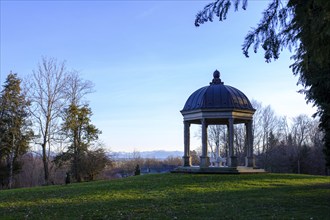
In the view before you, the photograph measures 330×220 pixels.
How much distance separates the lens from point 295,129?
68000 millimetres

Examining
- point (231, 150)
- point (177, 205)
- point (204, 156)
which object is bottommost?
point (177, 205)

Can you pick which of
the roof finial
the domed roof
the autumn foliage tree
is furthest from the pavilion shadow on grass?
the autumn foliage tree

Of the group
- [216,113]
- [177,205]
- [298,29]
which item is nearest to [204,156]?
[216,113]

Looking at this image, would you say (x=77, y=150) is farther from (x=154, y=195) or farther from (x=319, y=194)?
(x=319, y=194)

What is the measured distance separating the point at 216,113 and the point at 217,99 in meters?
0.85

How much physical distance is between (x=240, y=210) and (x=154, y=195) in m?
3.83

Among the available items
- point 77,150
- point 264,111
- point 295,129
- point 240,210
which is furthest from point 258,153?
point 240,210

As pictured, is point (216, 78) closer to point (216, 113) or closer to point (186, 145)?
point (216, 113)

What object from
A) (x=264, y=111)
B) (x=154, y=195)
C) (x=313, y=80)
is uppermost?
(x=264, y=111)

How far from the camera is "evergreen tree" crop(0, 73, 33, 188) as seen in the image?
36.2 m

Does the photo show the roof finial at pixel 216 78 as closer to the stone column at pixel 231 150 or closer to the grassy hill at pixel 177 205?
the stone column at pixel 231 150

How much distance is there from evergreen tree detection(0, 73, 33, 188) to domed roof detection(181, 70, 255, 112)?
2121 centimetres

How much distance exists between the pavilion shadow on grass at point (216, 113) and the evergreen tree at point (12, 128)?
68.7 feet

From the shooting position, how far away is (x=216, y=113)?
66.9ft
